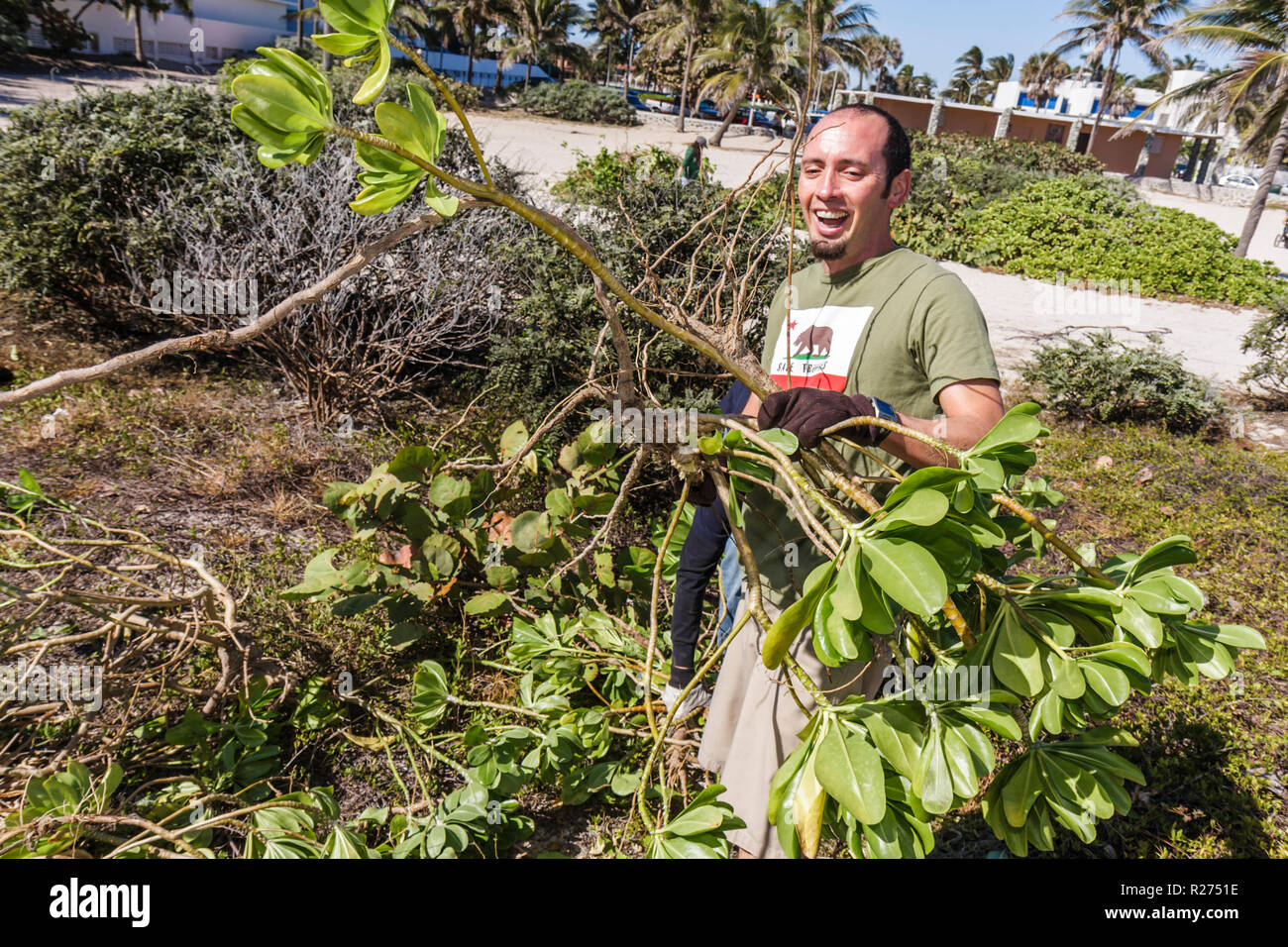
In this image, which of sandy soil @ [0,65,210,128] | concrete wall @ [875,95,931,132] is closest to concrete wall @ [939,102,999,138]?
concrete wall @ [875,95,931,132]

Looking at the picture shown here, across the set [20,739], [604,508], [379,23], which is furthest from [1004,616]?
[20,739]

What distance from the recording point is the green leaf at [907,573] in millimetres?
860

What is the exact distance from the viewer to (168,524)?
11.5 ft

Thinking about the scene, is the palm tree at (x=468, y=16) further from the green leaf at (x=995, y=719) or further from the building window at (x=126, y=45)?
the green leaf at (x=995, y=719)

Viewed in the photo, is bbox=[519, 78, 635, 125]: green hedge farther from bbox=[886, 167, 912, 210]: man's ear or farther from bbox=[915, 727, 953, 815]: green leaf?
bbox=[915, 727, 953, 815]: green leaf

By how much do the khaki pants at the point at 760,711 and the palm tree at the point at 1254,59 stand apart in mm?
16728

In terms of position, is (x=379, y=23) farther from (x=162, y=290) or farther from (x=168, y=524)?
(x=162, y=290)

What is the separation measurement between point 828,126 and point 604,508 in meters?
1.43

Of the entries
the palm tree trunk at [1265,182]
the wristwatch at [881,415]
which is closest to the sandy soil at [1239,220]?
the palm tree trunk at [1265,182]

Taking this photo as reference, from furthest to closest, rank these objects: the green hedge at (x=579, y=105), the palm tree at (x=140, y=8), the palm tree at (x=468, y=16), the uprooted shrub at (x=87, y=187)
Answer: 1. the palm tree at (x=468, y=16)
2. the green hedge at (x=579, y=105)
3. the palm tree at (x=140, y=8)
4. the uprooted shrub at (x=87, y=187)

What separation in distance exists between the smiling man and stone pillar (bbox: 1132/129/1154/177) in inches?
1841

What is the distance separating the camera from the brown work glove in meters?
1.42

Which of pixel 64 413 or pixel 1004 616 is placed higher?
pixel 1004 616

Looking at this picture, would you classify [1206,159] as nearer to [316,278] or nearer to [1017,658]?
[316,278]
